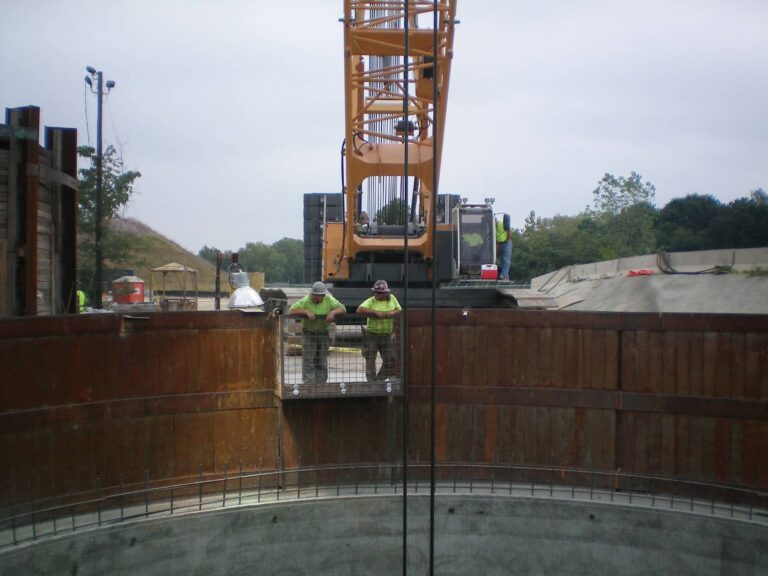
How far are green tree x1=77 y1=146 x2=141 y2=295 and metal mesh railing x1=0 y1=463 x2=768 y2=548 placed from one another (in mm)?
13331

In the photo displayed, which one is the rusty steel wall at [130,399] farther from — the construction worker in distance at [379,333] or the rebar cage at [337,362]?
the construction worker in distance at [379,333]

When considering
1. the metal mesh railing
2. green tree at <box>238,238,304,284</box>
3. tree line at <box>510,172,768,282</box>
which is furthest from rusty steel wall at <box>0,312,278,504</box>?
green tree at <box>238,238,304,284</box>

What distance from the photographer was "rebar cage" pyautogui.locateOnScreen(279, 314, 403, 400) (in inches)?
388

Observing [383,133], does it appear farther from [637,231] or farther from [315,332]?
[637,231]

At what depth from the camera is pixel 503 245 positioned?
14453 mm

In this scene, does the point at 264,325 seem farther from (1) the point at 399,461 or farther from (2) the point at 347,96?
(2) the point at 347,96

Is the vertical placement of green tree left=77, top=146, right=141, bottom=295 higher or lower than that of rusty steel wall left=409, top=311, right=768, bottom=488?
higher

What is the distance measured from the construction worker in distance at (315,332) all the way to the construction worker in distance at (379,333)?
43 centimetres

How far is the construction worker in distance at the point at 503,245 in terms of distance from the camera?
46.1ft

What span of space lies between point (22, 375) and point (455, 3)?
353 inches

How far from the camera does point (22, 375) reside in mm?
8523

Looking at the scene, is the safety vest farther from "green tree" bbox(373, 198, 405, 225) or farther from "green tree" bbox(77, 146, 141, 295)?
"green tree" bbox(77, 146, 141, 295)

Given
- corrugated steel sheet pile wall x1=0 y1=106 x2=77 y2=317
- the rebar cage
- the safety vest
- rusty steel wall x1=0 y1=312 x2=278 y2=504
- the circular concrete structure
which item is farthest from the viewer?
the safety vest

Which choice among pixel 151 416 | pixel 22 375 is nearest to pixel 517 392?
pixel 151 416
